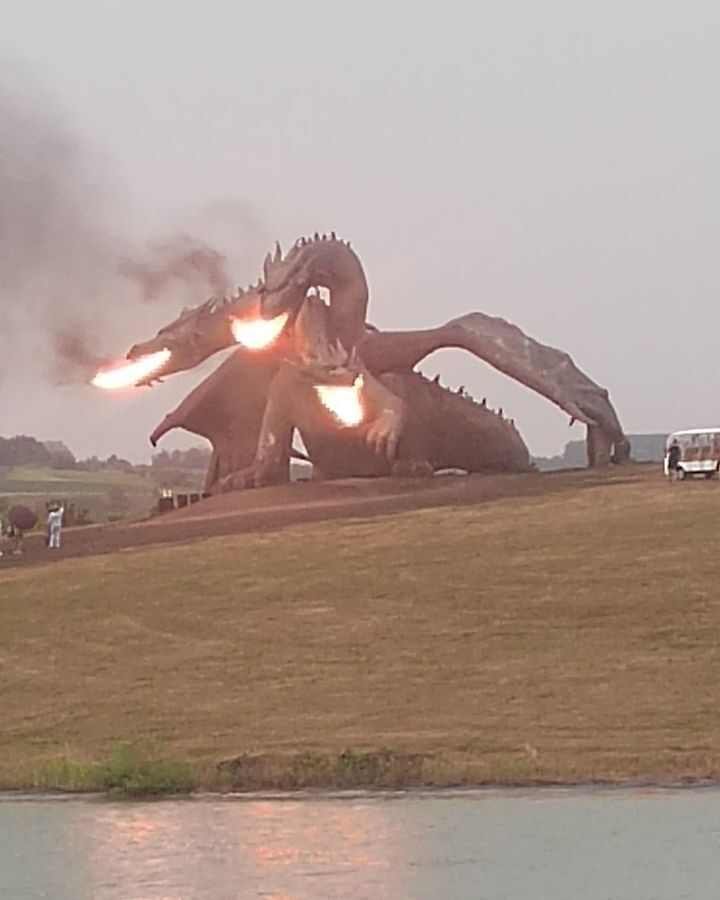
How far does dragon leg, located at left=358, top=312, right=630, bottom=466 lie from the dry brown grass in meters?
8.31

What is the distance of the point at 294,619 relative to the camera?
59.7ft

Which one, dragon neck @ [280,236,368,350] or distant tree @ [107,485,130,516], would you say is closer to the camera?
dragon neck @ [280,236,368,350]

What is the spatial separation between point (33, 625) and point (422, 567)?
454cm

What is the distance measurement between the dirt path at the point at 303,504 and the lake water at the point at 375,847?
15019 mm

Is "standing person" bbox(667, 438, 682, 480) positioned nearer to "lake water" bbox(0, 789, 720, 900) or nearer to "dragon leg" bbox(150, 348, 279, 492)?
"dragon leg" bbox(150, 348, 279, 492)

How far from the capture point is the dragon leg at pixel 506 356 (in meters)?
32.6

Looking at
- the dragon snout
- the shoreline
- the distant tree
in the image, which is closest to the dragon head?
the dragon snout

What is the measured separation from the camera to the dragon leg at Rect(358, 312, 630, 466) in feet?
107

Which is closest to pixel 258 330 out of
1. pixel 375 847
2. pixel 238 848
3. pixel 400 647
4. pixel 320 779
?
pixel 400 647

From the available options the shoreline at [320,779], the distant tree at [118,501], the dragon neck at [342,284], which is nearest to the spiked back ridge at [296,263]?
the dragon neck at [342,284]

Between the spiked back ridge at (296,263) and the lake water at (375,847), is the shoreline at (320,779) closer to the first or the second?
the lake water at (375,847)

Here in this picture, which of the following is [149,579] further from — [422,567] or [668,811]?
[668,811]

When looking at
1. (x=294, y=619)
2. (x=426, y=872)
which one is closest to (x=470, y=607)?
(x=294, y=619)

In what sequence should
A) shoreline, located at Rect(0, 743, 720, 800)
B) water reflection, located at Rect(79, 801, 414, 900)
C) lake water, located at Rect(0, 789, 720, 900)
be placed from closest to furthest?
lake water, located at Rect(0, 789, 720, 900) → water reflection, located at Rect(79, 801, 414, 900) → shoreline, located at Rect(0, 743, 720, 800)
